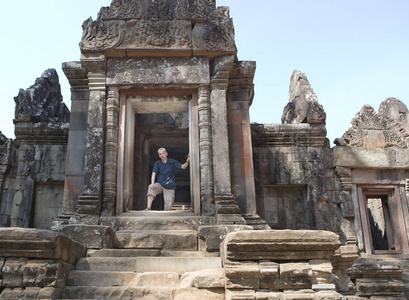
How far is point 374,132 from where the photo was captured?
33.9 feet

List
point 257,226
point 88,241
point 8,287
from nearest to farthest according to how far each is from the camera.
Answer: point 8,287 → point 88,241 → point 257,226

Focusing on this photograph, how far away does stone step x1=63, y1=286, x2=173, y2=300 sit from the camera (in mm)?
4539

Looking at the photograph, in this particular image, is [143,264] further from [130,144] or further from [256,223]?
[130,144]

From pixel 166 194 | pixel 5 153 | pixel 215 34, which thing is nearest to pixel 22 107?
pixel 5 153

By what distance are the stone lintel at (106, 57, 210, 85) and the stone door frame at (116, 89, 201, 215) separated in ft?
0.74

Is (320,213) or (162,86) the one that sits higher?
(162,86)

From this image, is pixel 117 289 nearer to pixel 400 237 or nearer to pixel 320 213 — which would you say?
pixel 320 213

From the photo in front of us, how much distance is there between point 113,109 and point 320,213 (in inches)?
200

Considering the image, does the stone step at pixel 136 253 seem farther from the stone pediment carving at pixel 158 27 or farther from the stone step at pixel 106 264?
the stone pediment carving at pixel 158 27

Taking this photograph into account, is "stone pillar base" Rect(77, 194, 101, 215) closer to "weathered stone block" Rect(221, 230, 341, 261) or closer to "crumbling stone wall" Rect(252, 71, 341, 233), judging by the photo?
"weathered stone block" Rect(221, 230, 341, 261)

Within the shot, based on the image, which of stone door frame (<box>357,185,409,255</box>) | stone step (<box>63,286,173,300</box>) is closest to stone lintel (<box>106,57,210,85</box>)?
stone step (<box>63,286,173,300</box>)

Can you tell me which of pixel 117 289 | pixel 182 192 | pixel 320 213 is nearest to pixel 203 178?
pixel 117 289

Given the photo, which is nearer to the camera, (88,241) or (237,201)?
(88,241)

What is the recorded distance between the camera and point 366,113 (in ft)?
34.3
